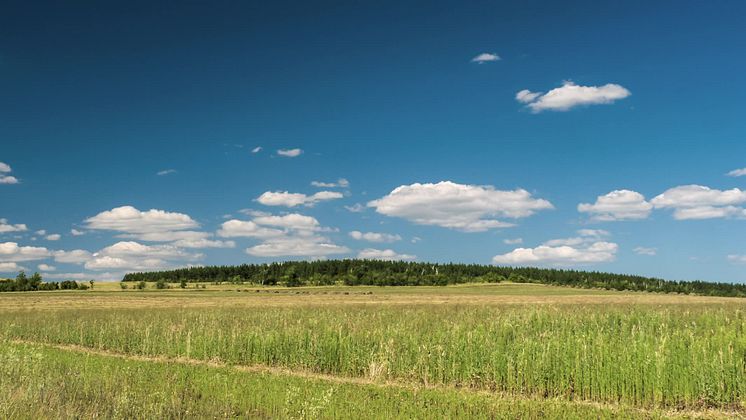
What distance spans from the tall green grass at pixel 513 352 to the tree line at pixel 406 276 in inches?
4558

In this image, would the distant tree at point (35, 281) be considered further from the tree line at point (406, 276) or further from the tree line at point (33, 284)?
the tree line at point (406, 276)

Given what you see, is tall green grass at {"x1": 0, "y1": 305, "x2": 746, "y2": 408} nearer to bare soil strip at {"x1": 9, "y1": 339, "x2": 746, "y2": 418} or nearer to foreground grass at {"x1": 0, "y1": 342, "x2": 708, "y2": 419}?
bare soil strip at {"x1": 9, "y1": 339, "x2": 746, "y2": 418}

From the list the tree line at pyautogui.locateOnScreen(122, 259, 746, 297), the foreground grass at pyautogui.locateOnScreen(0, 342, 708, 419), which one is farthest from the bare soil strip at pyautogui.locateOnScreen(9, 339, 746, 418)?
the tree line at pyautogui.locateOnScreen(122, 259, 746, 297)

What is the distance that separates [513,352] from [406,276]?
13492 cm

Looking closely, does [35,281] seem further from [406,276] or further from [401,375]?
[401,375]

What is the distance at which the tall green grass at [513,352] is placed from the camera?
15.4 m

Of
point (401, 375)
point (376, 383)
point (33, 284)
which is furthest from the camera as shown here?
point (33, 284)

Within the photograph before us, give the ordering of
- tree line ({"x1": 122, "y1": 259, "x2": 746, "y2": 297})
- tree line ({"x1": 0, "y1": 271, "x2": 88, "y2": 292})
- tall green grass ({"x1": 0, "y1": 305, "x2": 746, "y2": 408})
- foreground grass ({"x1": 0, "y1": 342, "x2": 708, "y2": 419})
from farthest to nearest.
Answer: tree line ({"x1": 122, "y1": 259, "x2": 746, "y2": 297}), tree line ({"x1": 0, "y1": 271, "x2": 88, "y2": 292}), tall green grass ({"x1": 0, "y1": 305, "x2": 746, "y2": 408}), foreground grass ({"x1": 0, "y1": 342, "x2": 708, "y2": 419})

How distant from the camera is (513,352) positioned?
17656 millimetres

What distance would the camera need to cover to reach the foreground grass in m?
11.9

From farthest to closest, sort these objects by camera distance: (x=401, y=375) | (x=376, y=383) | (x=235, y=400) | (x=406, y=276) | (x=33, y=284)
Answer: (x=406, y=276) → (x=33, y=284) → (x=401, y=375) → (x=376, y=383) → (x=235, y=400)

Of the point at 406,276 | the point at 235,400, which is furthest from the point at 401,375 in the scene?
the point at 406,276

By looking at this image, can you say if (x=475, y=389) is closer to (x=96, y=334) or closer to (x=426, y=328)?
(x=426, y=328)

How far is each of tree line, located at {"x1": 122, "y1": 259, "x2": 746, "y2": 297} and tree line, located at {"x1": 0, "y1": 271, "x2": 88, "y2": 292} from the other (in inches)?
1228
